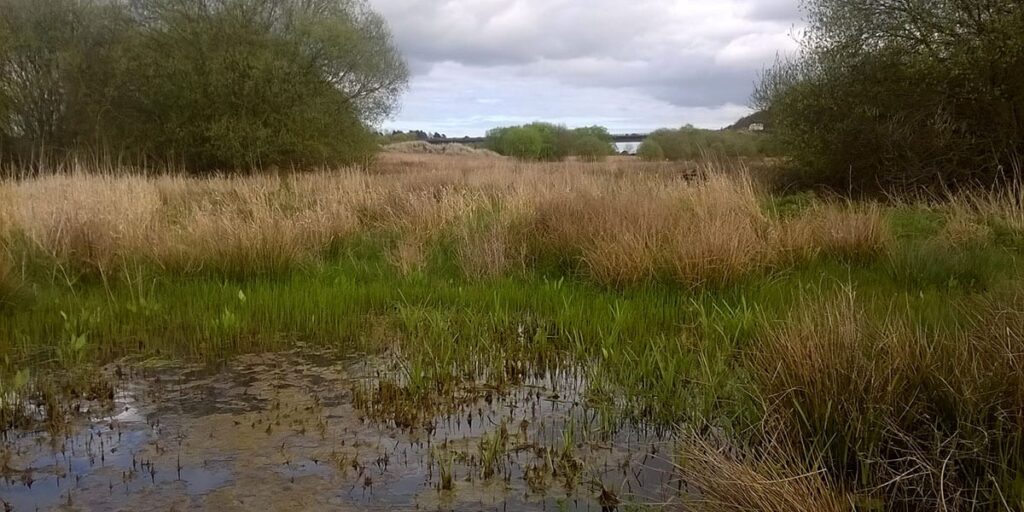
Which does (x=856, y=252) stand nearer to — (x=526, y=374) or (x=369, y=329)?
(x=526, y=374)

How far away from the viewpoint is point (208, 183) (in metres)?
14.4

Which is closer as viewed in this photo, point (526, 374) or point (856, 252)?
point (526, 374)

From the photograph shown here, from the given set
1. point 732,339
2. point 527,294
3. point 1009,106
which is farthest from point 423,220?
point 1009,106

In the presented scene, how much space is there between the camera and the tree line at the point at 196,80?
71.3 ft

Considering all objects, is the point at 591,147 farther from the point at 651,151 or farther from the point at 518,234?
the point at 518,234

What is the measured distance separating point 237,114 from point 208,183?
342 inches

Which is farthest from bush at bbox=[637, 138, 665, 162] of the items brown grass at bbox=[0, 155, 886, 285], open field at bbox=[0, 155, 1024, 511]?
brown grass at bbox=[0, 155, 886, 285]

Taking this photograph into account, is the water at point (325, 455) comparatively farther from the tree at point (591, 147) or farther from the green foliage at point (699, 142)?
the tree at point (591, 147)

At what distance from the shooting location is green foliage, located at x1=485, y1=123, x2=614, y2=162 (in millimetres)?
39156

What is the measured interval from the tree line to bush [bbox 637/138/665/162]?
12.8m

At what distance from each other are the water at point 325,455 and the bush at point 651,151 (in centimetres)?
3025

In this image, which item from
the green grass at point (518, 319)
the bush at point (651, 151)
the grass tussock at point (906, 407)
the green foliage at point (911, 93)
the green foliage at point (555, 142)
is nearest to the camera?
the grass tussock at point (906, 407)

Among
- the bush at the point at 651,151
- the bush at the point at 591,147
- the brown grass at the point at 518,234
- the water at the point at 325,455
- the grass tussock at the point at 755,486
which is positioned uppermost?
the bush at the point at 591,147

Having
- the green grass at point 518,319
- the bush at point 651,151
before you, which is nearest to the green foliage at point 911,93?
the green grass at point 518,319
